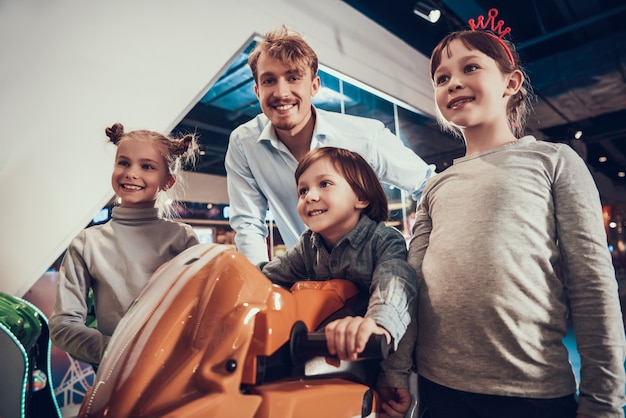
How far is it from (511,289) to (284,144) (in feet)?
4.13

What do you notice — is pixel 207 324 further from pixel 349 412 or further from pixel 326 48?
pixel 326 48

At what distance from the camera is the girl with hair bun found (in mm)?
1396

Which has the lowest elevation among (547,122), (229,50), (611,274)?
(611,274)

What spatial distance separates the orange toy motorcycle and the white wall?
153 centimetres

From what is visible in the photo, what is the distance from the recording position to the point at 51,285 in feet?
7.86

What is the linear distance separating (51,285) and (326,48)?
2534 mm

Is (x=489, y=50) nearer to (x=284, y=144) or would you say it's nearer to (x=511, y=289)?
(x=511, y=289)

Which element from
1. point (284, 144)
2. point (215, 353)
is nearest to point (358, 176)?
point (215, 353)

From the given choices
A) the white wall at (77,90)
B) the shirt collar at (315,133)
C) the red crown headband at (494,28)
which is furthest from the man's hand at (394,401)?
the white wall at (77,90)

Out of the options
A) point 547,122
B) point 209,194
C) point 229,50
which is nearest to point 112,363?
point 229,50

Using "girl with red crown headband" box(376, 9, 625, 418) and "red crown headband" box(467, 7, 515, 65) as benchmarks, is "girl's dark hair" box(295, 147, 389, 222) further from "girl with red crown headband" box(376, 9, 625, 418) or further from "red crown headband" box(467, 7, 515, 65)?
"red crown headband" box(467, 7, 515, 65)

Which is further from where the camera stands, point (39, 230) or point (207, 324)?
point (39, 230)

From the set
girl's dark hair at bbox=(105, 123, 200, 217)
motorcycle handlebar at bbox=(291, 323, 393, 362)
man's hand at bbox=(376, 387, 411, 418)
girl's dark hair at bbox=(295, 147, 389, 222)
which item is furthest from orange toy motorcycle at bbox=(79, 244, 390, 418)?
girl's dark hair at bbox=(105, 123, 200, 217)

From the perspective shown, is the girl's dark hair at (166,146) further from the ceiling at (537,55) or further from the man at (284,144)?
the ceiling at (537,55)
